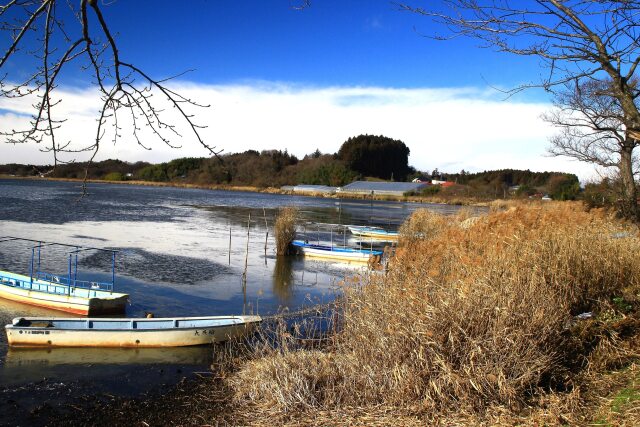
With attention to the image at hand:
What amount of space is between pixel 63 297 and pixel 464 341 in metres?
14.7

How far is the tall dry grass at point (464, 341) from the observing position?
254 inches

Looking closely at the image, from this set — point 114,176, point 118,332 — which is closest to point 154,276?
point 118,332

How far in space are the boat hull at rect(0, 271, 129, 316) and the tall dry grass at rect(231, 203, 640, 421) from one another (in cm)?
896

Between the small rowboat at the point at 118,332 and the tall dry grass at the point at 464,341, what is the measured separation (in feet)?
15.0

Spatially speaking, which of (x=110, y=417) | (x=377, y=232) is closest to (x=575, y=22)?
Result: (x=110, y=417)

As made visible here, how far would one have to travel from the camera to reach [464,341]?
267 inches

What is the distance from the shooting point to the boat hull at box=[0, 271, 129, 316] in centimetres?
1673

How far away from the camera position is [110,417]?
9.59 m

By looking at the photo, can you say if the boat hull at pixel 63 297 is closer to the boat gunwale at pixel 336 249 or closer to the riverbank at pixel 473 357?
the riverbank at pixel 473 357

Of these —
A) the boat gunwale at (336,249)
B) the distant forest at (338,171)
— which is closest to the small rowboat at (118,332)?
the boat gunwale at (336,249)

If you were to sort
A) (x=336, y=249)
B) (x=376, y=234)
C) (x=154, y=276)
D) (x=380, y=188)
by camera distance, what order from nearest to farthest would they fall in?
(x=154, y=276) < (x=336, y=249) < (x=376, y=234) < (x=380, y=188)

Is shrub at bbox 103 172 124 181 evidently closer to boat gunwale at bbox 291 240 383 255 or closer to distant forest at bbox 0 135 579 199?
distant forest at bbox 0 135 579 199

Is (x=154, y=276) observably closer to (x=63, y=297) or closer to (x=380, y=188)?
(x=63, y=297)

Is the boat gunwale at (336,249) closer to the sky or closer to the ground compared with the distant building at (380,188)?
closer to the ground
